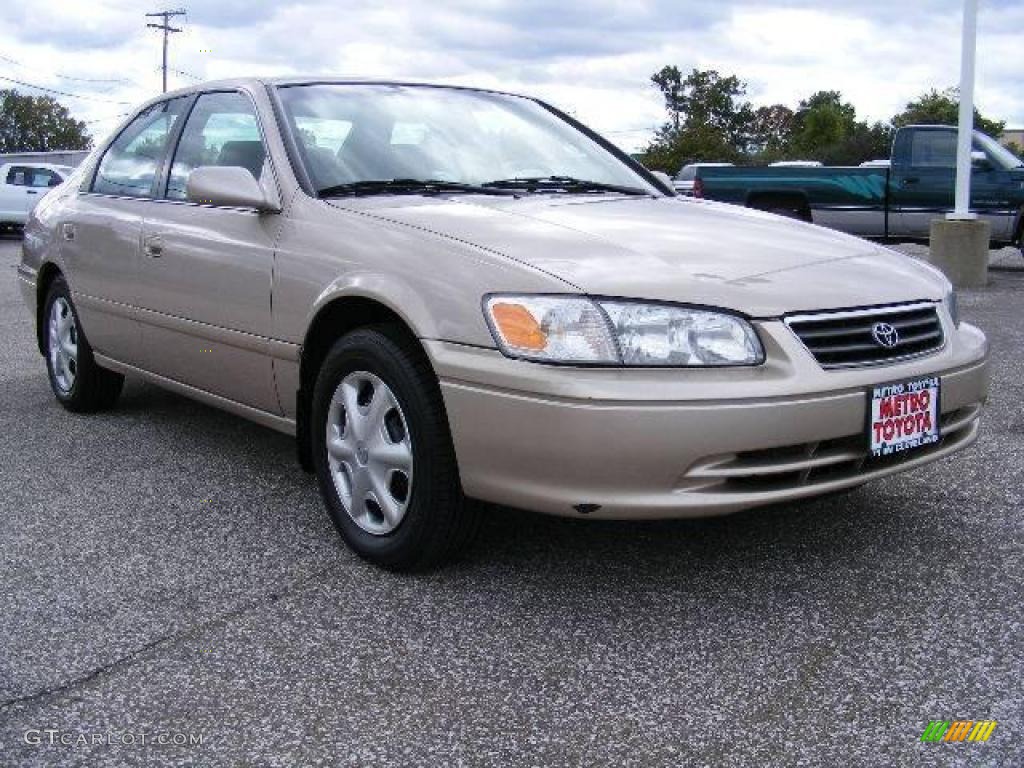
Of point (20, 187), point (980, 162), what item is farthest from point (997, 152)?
point (20, 187)

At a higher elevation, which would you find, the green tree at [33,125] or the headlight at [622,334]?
the green tree at [33,125]

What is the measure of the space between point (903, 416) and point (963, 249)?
962cm

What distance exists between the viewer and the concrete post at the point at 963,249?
468 inches

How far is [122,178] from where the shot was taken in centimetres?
512

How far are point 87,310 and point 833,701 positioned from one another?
3.80 meters

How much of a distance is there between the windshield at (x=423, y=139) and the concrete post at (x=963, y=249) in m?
8.43

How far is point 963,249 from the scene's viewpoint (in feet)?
39.2

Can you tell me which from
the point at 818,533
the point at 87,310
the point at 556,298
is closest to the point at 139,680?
the point at 556,298

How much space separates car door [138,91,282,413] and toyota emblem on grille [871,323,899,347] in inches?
Result: 74.3

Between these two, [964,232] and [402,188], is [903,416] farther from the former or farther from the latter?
[964,232]

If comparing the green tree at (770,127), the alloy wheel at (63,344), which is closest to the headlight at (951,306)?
the alloy wheel at (63,344)

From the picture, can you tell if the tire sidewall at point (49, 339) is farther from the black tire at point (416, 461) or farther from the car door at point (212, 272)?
the black tire at point (416, 461)

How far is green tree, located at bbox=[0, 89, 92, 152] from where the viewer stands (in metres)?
88.8

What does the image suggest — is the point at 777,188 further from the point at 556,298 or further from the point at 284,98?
the point at 556,298
